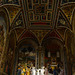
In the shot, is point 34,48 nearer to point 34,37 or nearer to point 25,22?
point 34,37

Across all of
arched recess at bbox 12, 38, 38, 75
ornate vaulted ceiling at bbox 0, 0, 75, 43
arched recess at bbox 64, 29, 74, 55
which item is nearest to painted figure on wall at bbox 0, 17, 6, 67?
ornate vaulted ceiling at bbox 0, 0, 75, 43

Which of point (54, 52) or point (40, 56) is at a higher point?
point (54, 52)

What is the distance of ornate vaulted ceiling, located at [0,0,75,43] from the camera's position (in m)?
10.6

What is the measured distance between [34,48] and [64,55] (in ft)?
13.1

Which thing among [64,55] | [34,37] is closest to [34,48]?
[34,37]

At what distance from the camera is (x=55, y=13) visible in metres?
11.8

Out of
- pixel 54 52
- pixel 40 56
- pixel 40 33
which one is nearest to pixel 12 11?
pixel 40 33

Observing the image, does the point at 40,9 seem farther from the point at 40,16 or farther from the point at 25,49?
the point at 25,49

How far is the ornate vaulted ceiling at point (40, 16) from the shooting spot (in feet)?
34.9

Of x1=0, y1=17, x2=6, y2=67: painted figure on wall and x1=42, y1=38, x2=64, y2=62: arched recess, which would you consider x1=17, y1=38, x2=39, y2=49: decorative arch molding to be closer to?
x1=42, y1=38, x2=64, y2=62: arched recess

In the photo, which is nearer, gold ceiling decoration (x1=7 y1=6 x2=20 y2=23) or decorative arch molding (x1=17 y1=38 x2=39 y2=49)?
gold ceiling decoration (x1=7 y1=6 x2=20 y2=23)

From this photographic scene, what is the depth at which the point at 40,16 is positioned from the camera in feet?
41.1

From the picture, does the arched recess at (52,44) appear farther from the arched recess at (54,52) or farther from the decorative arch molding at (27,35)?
the decorative arch molding at (27,35)

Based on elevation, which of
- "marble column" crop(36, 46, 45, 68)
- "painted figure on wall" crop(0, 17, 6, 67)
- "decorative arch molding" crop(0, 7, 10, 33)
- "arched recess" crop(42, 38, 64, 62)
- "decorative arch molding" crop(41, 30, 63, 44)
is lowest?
"marble column" crop(36, 46, 45, 68)
